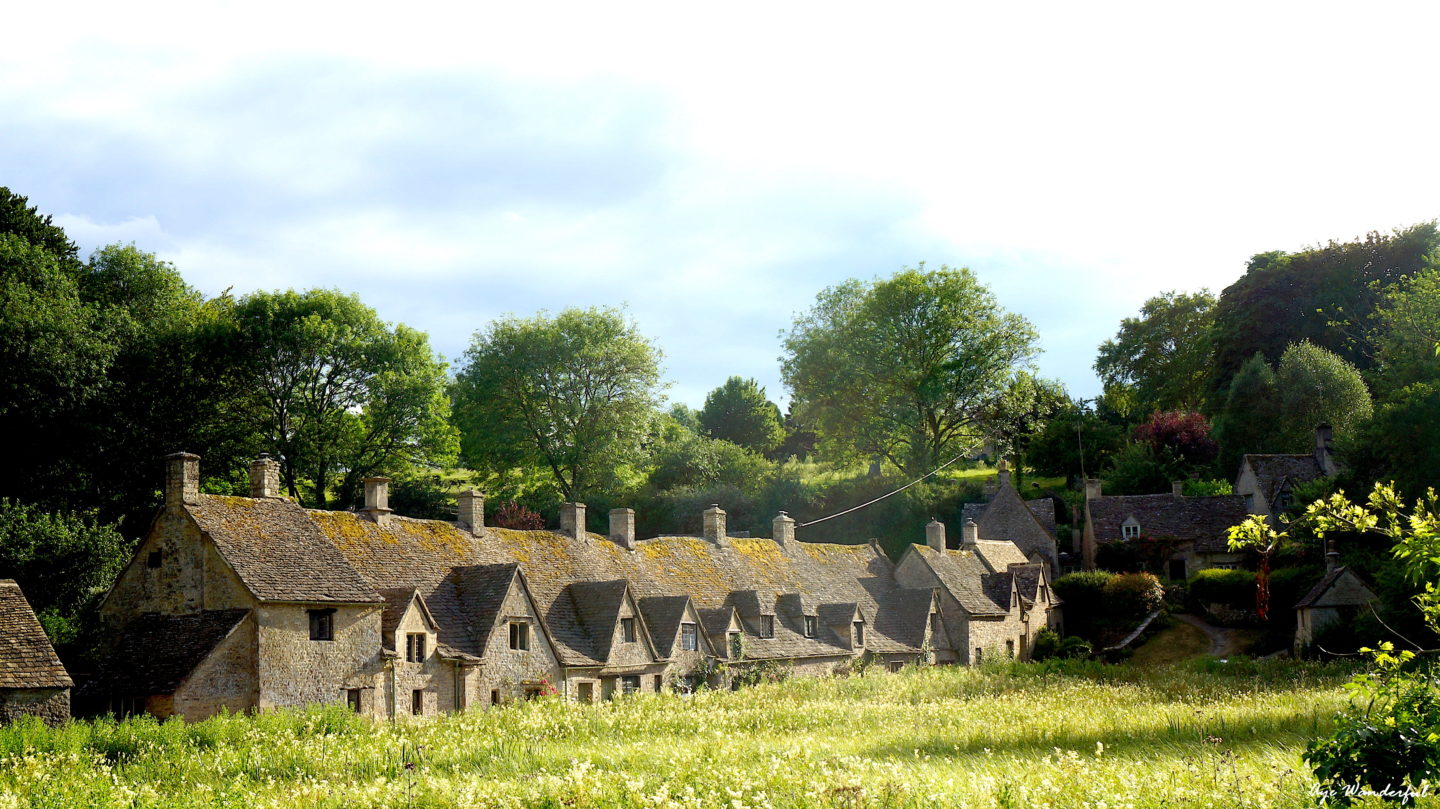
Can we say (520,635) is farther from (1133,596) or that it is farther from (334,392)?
(1133,596)

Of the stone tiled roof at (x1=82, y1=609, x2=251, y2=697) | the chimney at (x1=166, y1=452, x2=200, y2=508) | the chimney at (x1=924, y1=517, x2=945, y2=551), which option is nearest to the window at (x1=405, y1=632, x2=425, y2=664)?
the stone tiled roof at (x1=82, y1=609, x2=251, y2=697)

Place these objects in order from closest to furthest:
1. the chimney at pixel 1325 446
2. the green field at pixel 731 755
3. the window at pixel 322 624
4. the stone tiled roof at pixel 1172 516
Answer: the green field at pixel 731 755 → the window at pixel 322 624 → the chimney at pixel 1325 446 → the stone tiled roof at pixel 1172 516

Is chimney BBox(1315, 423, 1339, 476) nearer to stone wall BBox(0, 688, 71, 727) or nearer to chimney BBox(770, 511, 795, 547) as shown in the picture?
chimney BBox(770, 511, 795, 547)

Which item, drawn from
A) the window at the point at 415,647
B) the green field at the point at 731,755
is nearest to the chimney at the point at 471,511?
the window at the point at 415,647

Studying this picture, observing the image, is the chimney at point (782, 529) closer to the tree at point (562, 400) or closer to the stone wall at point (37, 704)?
the tree at point (562, 400)

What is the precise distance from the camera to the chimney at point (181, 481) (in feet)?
109

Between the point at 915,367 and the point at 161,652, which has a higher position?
the point at 915,367

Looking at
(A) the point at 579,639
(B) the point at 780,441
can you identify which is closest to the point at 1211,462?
(B) the point at 780,441

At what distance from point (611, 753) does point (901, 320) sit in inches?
2397

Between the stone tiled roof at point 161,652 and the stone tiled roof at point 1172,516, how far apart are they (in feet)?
179

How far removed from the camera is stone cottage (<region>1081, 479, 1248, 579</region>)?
224ft

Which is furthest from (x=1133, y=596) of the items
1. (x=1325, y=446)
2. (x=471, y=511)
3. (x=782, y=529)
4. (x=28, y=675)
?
(x=28, y=675)

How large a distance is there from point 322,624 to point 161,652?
13.4 ft

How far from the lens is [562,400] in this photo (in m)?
73.0
